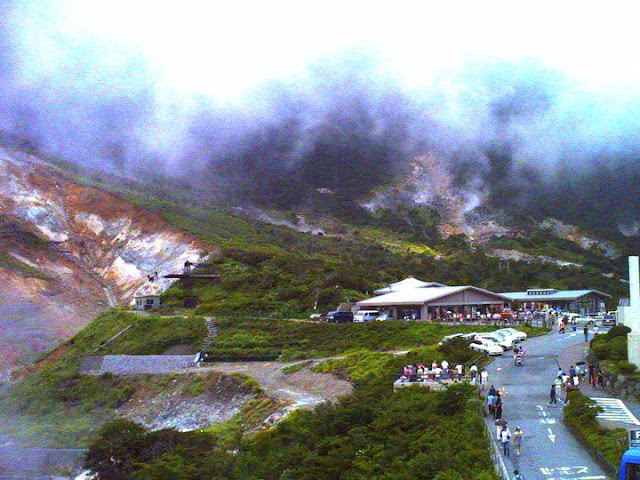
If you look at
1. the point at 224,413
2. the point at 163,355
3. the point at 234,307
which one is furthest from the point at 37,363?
the point at 224,413

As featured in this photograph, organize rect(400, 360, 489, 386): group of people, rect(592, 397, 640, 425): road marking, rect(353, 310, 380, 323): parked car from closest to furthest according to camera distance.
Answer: rect(592, 397, 640, 425): road marking → rect(400, 360, 489, 386): group of people → rect(353, 310, 380, 323): parked car

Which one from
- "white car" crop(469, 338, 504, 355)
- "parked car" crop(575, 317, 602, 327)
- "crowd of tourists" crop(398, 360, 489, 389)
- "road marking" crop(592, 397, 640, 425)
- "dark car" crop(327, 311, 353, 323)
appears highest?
"dark car" crop(327, 311, 353, 323)

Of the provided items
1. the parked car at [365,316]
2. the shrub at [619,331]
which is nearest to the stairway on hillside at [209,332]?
the parked car at [365,316]

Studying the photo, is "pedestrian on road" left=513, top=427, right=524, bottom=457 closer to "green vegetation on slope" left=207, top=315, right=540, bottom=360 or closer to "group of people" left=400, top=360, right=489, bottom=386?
"group of people" left=400, top=360, right=489, bottom=386

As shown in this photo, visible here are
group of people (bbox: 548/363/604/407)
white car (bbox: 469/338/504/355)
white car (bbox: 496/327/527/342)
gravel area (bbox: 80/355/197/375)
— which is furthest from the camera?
gravel area (bbox: 80/355/197/375)

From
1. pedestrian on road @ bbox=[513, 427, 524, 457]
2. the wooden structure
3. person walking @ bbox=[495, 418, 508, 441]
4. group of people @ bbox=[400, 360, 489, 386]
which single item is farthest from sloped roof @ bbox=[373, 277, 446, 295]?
pedestrian on road @ bbox=[513, 427, 524, 457]
